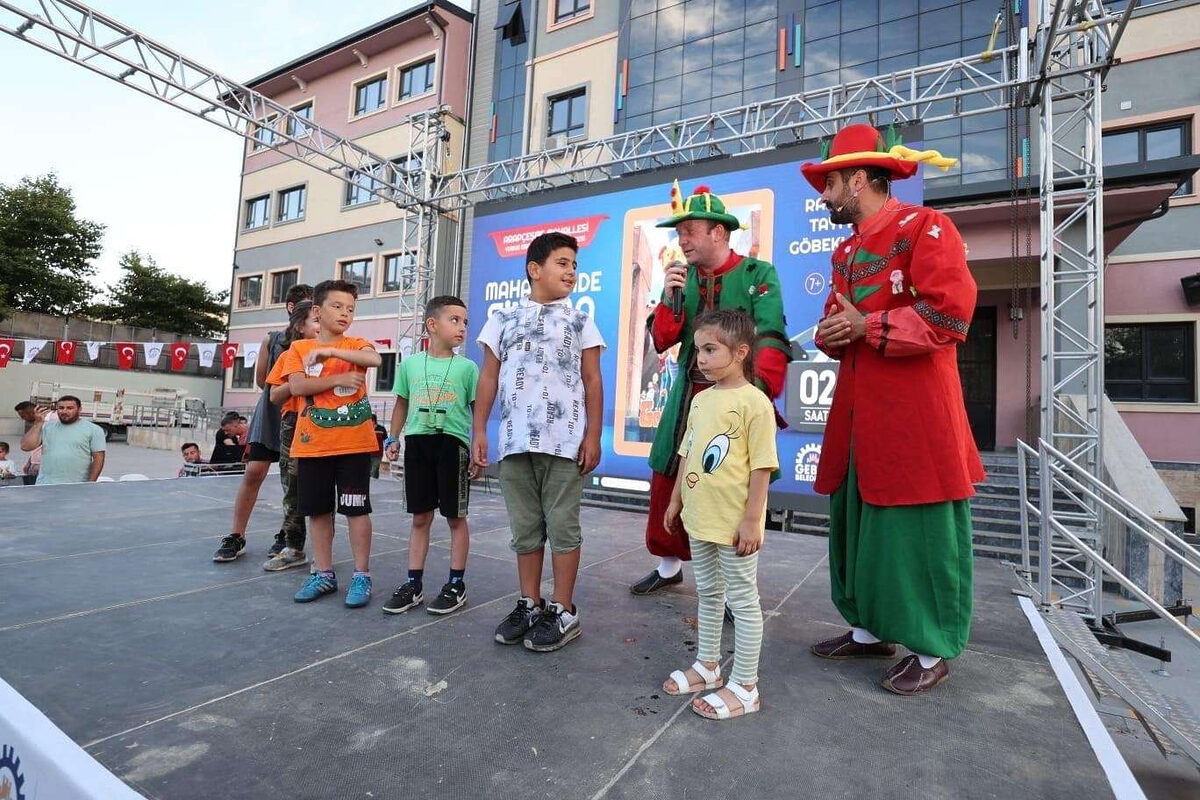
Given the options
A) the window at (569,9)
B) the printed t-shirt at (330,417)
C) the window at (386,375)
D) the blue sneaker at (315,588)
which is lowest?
the blue sneaker at (315,588)

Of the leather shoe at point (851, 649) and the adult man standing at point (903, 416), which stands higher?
the adult man standing at point (903, 416)

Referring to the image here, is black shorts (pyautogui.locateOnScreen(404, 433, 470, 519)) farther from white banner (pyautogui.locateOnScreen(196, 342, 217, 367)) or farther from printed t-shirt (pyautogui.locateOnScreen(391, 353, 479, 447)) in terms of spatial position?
white banner (pyautogui.locateOnScreen(196, 342, 217, 367))

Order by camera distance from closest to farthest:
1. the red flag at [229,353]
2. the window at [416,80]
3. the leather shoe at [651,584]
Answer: the leather shoe at [651,584]
the window at [416,80]
the red flag at [229,353]

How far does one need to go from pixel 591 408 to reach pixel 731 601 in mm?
1010

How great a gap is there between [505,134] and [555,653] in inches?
614

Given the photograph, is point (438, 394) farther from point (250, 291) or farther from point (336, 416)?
point (250, 291)

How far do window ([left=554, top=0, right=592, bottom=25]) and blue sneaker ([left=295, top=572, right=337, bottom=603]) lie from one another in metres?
15.5

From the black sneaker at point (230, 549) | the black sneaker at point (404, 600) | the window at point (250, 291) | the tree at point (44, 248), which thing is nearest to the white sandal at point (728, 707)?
the black sneaker at point (404, 600)

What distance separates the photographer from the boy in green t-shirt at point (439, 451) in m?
2.88

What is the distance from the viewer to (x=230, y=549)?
3643 millimetres

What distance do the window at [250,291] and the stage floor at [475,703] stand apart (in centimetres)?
1980

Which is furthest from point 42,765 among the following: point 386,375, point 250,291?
point 250,291

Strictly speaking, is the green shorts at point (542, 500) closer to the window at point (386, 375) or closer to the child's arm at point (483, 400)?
the child's arm at point (483, 400)

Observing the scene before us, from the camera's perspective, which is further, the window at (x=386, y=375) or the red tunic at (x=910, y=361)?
the window at (x=386, y=375)
